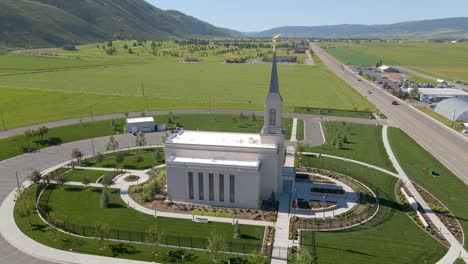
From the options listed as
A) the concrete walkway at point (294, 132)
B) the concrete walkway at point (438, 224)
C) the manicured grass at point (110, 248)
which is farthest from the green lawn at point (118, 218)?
the concrete walkway at point (294, 132)

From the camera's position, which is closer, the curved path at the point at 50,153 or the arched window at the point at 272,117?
the curved path at the point at 50,153

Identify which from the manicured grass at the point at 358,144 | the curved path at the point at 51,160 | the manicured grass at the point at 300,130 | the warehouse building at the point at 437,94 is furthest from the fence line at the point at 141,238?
the warehouse building at the point at 437,94

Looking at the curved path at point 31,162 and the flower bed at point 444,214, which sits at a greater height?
the curved path at point 31,162

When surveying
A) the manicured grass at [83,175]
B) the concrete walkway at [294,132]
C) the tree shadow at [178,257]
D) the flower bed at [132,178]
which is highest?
the concrete walkway at [294,132]

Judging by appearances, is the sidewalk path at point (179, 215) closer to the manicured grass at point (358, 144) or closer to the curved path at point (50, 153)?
the curved path at point (50, 153)

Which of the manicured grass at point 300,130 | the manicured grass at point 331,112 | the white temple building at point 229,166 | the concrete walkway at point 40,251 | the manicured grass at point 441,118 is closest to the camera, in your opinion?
the concrete walkway at point 40,251

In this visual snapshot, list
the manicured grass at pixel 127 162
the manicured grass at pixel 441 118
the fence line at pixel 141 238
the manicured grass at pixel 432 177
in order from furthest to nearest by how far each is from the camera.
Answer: the manicured grass at pixel 441 118
the manicured grass at pixel 127 162
the manicured grass at pixel 432 177
the fence line at pixel 141 238
